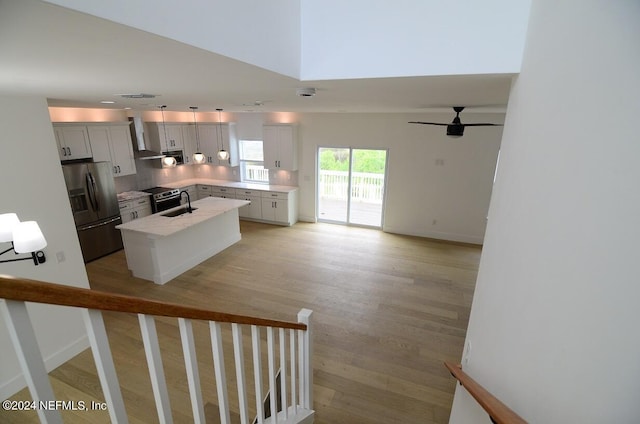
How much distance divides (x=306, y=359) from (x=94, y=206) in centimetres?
518

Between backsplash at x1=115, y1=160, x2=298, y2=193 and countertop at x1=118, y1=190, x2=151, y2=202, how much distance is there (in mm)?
157

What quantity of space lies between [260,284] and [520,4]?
4408 mm

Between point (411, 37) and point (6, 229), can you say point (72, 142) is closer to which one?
point (6, 229)

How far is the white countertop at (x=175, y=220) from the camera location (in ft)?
14.5

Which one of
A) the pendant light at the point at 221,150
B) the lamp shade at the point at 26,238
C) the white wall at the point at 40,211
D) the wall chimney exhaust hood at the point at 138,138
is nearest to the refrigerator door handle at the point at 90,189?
the wall chimney exhaust hood at the point at 138,138

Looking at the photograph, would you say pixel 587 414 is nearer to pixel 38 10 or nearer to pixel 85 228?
pixel 38 10

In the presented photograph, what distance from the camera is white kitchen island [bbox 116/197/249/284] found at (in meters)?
4.52

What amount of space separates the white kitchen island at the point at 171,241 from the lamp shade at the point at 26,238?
8.14ft

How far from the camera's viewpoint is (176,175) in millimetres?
7898

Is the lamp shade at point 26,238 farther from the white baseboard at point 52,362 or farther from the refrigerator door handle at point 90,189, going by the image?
the refrigerator door handle at point 90,189

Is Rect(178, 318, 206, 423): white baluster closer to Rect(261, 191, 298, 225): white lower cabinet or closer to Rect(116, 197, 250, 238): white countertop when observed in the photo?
Rect(116, 197, 250, 238): white countertop

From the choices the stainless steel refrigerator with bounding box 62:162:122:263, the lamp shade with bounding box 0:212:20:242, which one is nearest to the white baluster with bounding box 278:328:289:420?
the lamp shade with bounding box 0:212:20:242

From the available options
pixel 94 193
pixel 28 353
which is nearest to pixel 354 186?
pixel 94 193

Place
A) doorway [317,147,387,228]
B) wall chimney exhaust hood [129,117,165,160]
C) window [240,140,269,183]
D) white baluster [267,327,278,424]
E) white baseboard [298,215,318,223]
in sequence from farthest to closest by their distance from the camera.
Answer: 1. window [240,140,269,183]
2. white baseboard [298,215,318,223]
3. doorway [317,147,387,228]
4. wall chimney exhaust hood [129,117,165,160]
5. white baluster [267,327,278,424]
